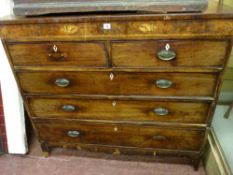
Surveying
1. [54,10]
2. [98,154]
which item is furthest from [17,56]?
[98,154]

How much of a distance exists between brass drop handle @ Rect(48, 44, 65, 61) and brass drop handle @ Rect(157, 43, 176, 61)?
45cm

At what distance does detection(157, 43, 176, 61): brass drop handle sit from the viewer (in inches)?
39.4

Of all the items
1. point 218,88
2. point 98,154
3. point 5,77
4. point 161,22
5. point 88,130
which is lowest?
point 98,154

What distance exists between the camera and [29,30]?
3.40 feet

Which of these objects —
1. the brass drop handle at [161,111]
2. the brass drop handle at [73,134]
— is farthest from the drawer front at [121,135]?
the brass drop handle at [161,111]

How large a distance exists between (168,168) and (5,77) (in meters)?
1.15

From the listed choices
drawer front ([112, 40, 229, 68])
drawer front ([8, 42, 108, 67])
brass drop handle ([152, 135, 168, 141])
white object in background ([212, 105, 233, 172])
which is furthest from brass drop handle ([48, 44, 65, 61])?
white object in background ([212, 105, 233, 172])

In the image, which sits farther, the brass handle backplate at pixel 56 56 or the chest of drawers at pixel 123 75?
the brass handle backplate at pixel 56 56

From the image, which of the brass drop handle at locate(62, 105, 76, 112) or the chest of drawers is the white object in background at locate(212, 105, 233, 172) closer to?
the chest of drawers

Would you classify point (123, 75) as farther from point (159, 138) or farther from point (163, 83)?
point (159, 138)

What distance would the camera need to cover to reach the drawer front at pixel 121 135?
130cm

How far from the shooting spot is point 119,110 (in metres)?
1.26

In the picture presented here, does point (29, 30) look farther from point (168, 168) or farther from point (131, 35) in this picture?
point (168, 168)

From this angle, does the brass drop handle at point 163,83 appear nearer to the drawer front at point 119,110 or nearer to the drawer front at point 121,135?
the drawer front at point 119,110
